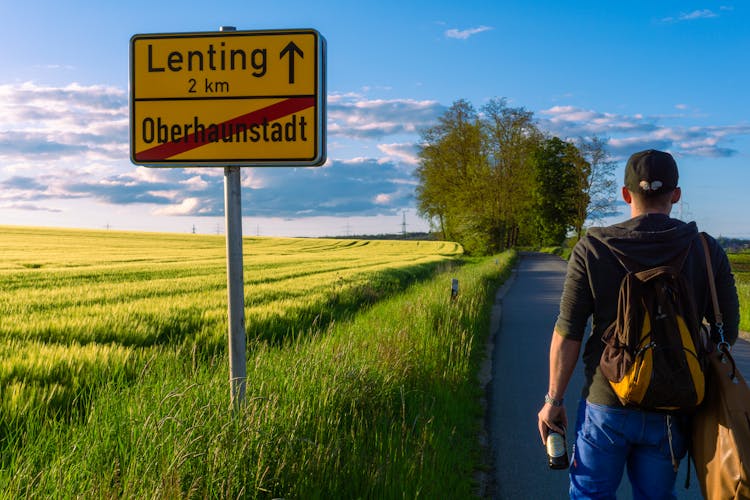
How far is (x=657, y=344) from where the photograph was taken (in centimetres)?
253

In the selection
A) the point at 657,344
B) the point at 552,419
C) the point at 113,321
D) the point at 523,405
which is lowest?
the point at 523,405

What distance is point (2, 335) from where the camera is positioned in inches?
346

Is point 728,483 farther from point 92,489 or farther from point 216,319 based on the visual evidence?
point 216,319

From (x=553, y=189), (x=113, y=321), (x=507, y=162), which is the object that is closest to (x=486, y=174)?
(x=507, y=162)

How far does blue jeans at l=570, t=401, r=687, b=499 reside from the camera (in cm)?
267

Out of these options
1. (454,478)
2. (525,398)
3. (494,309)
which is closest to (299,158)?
(454,478)

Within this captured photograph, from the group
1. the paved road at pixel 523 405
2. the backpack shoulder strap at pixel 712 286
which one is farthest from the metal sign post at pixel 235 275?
the backpack shoulder strap at pixel 712 286

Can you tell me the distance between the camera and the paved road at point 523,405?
4.60 meters

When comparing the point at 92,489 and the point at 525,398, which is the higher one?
the point at 92,489

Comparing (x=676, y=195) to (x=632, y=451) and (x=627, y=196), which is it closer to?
(x=627, y=196)

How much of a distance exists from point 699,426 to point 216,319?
8.99 meters

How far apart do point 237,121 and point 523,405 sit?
14.2 ft

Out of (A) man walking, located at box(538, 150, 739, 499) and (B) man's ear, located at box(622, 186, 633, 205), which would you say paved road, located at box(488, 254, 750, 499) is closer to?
(A) man walking, located at box(538, 150, 739, 499)

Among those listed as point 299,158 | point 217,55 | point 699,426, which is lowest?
point 699,426
